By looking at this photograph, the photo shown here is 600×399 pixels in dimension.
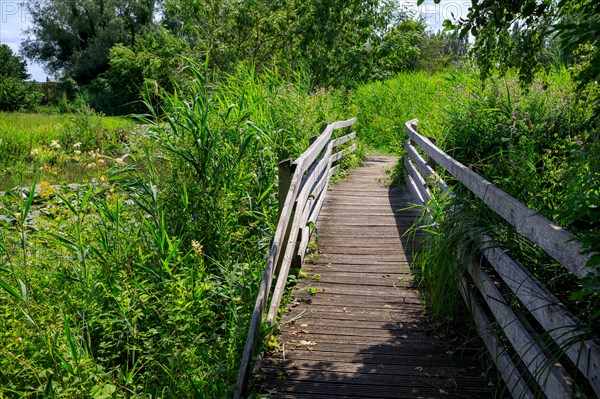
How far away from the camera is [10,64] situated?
4144 cm

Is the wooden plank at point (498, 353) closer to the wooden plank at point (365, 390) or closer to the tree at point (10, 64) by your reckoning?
the wooden plank at point (365, 390)

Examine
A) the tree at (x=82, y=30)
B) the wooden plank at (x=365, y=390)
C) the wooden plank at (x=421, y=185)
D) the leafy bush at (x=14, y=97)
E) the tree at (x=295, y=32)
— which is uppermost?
the tree at (x=82, y=30)

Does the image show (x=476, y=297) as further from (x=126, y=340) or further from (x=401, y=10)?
(x=401, y=10)

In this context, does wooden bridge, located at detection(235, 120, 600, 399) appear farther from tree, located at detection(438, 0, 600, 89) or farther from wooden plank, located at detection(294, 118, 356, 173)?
tree, located at detection(438, 0, 600, 89)

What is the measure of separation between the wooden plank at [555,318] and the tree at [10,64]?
41.6 m

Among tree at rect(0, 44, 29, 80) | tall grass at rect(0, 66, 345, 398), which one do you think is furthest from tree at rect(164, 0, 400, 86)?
tree at rect(0, 44, 29, 80)

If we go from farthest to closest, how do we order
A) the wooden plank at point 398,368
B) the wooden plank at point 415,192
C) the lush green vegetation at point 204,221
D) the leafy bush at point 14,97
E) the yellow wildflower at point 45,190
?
the leafy bush at point 14,97 → the wooden plank at point 415,192 → the yellow wildflower at point 45,190 → the wooden plank at point 398,368 → the lush green vegetation at point 204,221

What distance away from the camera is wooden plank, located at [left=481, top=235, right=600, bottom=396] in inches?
90.6

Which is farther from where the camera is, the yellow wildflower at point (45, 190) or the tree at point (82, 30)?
the tree at point (82, 30)

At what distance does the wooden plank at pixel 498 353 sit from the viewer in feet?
9.95

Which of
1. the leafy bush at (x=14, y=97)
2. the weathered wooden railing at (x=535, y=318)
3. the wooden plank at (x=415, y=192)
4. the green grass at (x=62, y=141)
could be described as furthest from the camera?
the leafy bush at (x=14, y=97)

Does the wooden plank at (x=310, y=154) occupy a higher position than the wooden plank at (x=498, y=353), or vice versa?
the wooden plank at (x=310, y=154)

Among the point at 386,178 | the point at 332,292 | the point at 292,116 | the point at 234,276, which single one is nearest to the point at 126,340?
the point at 234,276

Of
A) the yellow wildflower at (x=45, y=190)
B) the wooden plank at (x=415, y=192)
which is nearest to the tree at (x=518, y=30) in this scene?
the wooden plank at (x=415, y=192)
